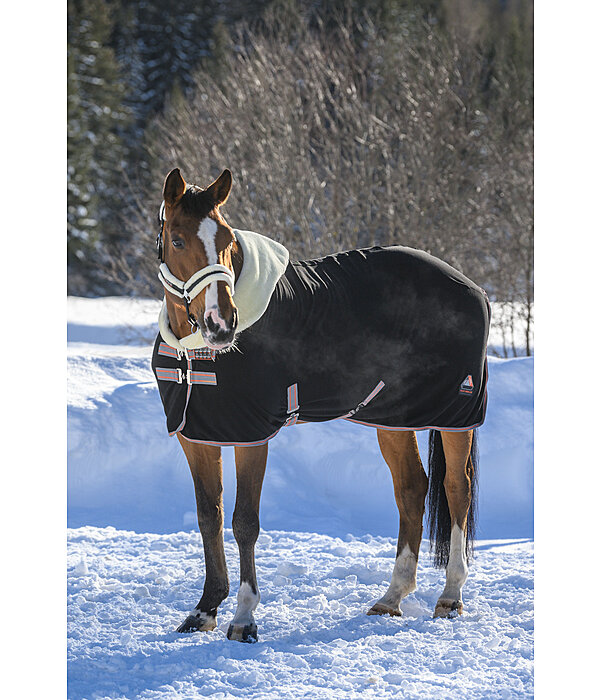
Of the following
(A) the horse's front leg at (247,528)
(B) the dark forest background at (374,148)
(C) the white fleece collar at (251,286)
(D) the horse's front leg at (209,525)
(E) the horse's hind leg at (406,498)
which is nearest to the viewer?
(C) the white fleece collar at (251,286)

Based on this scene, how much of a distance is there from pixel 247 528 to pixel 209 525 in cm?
17

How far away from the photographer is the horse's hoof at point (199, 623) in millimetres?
3111

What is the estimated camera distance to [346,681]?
8.90 ft

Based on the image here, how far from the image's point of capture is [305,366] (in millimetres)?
3006

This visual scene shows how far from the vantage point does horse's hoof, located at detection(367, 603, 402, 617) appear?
11.1 ft

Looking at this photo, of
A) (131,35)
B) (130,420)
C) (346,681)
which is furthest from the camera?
(131,35)

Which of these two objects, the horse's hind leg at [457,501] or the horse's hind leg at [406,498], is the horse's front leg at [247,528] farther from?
the horse's hind leg at [457,501]

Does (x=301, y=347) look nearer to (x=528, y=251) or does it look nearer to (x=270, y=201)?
(x=270, y=201)

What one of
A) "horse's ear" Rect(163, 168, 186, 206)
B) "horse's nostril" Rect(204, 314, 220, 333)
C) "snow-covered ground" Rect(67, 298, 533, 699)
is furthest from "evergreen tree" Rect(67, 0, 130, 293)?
"horse's nostril" Rect(204, 314, 220, 333)

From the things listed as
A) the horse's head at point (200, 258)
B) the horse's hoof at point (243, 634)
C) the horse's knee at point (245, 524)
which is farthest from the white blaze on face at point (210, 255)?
the horse's hoof at point (243, 634)

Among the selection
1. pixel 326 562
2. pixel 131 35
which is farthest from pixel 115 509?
pixel 131 35

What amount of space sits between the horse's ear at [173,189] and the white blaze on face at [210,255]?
0.13m

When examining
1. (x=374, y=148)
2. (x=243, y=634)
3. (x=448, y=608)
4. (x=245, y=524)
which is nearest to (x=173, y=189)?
(x=245, y=524)

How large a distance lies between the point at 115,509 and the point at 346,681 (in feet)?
8.91
